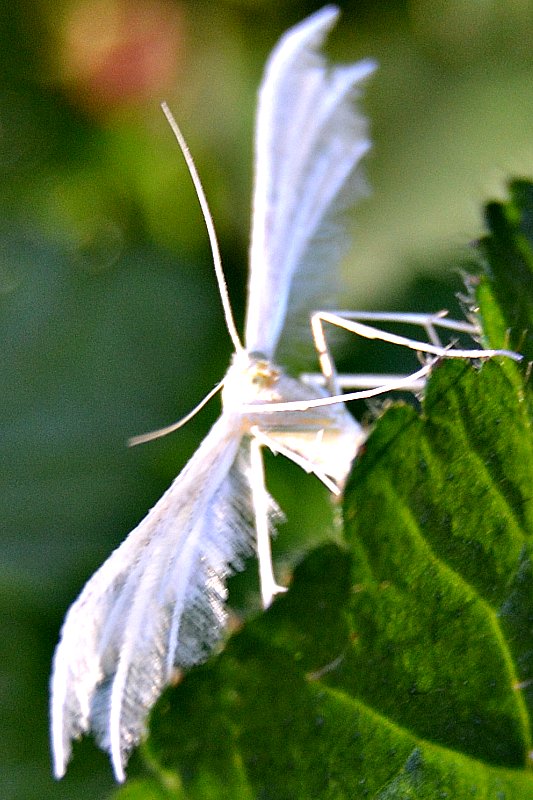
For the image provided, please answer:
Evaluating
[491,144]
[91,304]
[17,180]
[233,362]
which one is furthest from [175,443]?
[491,144]

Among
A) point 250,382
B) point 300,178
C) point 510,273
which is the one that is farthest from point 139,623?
point 300,178

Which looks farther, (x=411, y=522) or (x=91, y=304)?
(x=91, y=304)

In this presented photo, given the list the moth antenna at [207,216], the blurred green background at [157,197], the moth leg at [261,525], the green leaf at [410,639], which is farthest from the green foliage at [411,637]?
the blurred green background at [157,197]

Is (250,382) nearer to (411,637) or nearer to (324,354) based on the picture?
(324,354)

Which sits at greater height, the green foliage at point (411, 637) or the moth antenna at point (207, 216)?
the moth antenna at point (207, 216)

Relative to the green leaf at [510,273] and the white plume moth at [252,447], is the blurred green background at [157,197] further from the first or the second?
the green leaf at [510,273]

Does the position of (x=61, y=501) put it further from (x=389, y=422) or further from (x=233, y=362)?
(x=389, y=422)

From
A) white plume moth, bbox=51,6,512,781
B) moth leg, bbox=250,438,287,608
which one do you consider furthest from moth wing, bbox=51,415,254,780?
moth leg, bbox=250,438,287,608
